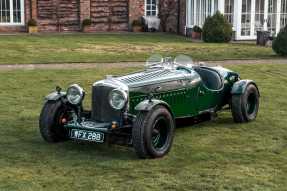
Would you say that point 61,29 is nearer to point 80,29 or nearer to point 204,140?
point 80,29

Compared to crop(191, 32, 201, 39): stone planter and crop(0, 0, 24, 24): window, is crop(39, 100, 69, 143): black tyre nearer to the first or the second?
crop(191, 32, 201, 39): stone planter

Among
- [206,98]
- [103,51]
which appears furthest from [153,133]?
[103,51]

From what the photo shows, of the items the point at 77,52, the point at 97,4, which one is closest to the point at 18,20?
the point at 97,4

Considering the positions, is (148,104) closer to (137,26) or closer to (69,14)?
(69,14)

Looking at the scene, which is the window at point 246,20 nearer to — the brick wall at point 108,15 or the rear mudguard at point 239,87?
the brick wall at point 108,15

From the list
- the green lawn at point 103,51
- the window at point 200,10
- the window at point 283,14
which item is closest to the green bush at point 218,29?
the window at point 200,10

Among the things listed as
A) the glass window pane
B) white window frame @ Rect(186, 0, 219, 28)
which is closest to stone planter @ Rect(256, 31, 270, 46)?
white window frame @ Rect(186, 0, 219, 28)

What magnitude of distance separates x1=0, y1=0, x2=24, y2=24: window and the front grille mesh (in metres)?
23.7

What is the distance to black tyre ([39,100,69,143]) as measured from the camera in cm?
710

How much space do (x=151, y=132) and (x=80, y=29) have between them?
80.5 ft

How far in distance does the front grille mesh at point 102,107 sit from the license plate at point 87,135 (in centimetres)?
34

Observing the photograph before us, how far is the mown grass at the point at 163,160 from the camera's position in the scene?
5617mm

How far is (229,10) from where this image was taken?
25203 mm

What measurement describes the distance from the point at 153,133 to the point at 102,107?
752 mm
